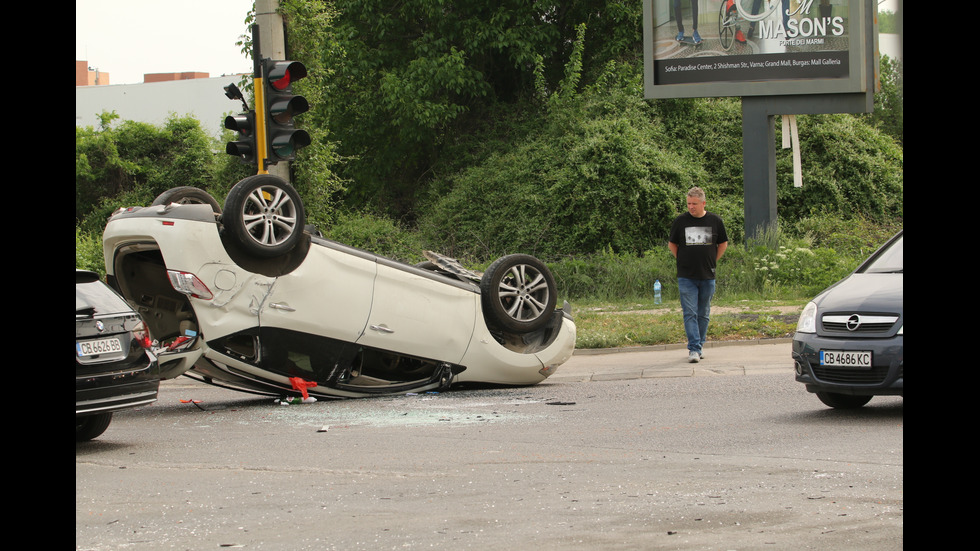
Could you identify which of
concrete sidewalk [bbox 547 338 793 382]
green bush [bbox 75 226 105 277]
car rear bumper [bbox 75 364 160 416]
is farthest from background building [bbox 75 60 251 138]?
car rear bumper [bbox 75 364 160 416]

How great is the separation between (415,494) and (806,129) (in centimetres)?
2142

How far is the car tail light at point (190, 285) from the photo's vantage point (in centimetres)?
913

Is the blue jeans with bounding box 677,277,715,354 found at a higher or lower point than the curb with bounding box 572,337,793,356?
higher

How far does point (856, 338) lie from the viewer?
7.82m

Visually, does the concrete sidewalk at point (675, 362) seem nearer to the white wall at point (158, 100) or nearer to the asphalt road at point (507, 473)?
the asphalt road at point (507, 473)

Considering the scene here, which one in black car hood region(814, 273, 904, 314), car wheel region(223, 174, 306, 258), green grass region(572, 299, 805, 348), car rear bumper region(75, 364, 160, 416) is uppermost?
car wheel region(223, 174, 306, 258)

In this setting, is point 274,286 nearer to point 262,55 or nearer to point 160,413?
point 160,413

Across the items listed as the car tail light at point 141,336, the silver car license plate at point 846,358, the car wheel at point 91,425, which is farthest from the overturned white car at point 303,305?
the silver car license plate at point 846,358

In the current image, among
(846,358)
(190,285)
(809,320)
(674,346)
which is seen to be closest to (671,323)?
(674,346)

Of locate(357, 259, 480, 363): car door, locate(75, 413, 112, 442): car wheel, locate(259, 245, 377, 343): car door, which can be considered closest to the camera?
locate(75, 413, 112, 442): car wheel

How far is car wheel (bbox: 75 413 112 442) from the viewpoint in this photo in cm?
816

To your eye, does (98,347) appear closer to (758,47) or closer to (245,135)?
(245,135)

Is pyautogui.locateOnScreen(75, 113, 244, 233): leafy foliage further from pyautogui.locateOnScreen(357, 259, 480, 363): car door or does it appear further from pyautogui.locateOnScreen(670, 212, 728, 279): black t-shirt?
pyautogui.locateOnScreen(357, 259, 480, 363): car door
